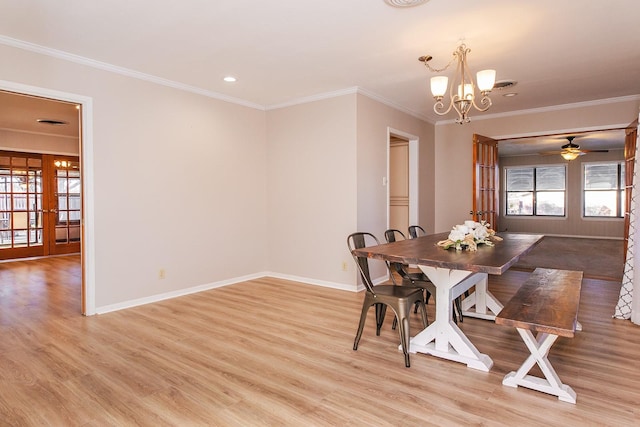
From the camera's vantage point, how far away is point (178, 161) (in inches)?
173

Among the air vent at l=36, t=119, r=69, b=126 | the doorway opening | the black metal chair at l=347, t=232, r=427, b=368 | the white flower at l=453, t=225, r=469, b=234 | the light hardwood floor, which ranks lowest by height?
the light hardwood floor

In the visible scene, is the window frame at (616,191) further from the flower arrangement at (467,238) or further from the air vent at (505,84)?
the flower arrangement at (467,238)

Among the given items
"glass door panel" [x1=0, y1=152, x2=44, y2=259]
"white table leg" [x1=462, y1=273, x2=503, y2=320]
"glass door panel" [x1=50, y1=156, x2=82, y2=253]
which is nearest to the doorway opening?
"white table leg" [x1=462, y1=273, x2=503, y2=320]

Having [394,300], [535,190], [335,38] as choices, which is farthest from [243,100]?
[535,190]

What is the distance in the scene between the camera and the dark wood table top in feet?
7.41

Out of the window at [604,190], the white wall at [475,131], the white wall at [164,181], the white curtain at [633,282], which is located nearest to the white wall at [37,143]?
the white wall at [164,181]

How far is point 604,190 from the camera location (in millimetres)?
10414

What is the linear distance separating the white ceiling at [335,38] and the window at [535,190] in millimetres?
7251

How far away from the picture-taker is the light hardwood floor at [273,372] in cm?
197

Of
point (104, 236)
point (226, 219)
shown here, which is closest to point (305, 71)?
point (226, 219)

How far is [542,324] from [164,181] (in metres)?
3.79

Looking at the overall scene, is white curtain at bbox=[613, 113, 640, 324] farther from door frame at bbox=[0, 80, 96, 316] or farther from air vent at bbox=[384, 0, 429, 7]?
door frame at bbox=[0, 80, 96, 316]

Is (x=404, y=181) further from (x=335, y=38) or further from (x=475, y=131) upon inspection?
(x=335, y=38)

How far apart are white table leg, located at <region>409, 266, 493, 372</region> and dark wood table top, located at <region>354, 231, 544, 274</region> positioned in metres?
0.15
